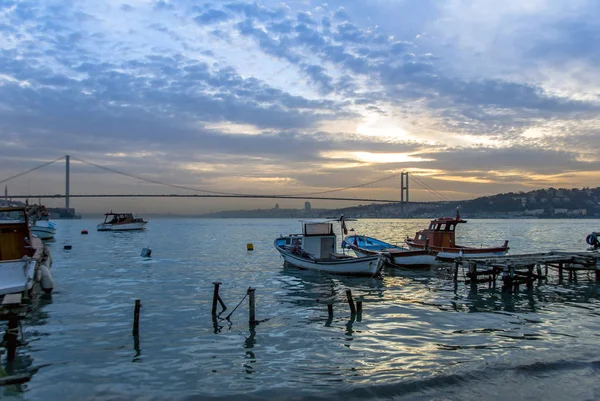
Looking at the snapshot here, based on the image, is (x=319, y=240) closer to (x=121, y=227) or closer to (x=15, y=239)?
(x=15, y=239)

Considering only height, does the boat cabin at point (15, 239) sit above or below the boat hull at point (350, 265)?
above

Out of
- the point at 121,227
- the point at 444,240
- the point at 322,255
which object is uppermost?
the point at 444,240

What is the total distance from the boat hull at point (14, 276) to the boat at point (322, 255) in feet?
44.4

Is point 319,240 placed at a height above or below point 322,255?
above

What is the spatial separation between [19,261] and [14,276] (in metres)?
0.51

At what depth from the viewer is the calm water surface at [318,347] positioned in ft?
28.1

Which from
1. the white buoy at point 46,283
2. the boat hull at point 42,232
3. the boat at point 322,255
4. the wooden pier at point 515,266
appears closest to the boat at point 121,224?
the boat hull at point 42,232

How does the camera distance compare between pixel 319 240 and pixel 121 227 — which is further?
pixel 121 227

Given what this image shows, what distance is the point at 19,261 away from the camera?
595 inches

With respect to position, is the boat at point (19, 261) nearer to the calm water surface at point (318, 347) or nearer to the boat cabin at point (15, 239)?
the boat cabin at point (15, 239)

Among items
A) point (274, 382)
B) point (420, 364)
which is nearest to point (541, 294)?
point (420, 364)

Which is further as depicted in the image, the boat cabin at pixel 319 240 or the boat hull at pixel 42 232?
the boat hull at pixel 42 232

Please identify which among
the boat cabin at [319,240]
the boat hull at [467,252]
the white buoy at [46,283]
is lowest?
the white buoy at [46,283]

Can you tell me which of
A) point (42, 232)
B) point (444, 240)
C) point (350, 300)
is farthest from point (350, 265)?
point (42, 232)
